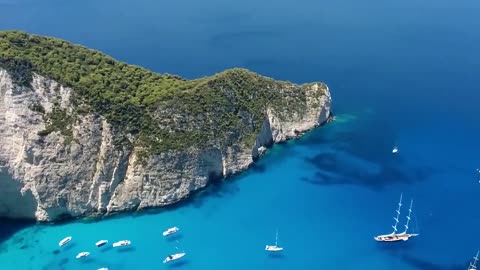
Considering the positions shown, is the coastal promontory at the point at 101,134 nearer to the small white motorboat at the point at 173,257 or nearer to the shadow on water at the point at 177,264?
the small white motorboat at the point at 173,257

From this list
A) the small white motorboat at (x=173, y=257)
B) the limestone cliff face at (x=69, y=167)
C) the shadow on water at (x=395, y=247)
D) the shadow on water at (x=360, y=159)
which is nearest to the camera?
the small white motorboat at (x=173, y=257)

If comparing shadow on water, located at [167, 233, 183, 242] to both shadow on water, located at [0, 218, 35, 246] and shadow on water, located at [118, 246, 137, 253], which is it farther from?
shadow on water, located at [0, 218, 35, 246]

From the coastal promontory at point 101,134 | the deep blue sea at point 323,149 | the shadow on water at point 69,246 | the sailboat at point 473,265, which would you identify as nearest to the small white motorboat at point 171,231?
the deep blue sea at point 323,149

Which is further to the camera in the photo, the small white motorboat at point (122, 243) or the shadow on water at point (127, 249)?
the small white motorboat at point (122, 243)

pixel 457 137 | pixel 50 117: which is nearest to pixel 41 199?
pixel 50 117

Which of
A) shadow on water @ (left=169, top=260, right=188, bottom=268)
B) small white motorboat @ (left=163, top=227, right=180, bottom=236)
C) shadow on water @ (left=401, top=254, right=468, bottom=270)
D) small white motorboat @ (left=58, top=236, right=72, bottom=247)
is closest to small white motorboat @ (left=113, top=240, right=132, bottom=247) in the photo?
small white motorboat @ (left=163, top=227, right=180, bottom=236)
